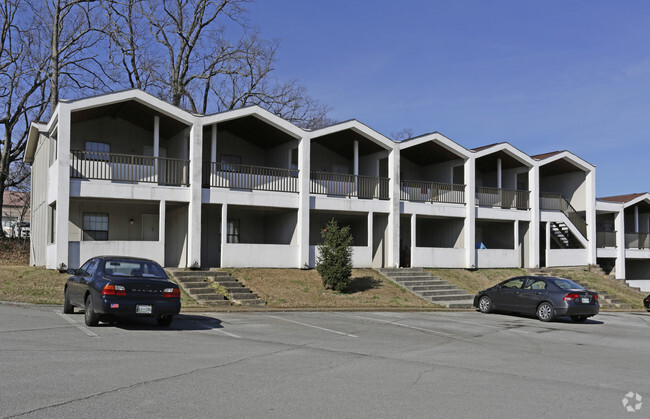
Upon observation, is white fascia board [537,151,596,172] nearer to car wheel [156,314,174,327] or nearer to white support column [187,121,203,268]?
white support column [187,121,203,268]

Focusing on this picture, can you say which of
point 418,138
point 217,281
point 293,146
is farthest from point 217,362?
point 418,138

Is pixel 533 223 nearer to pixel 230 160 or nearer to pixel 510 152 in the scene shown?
pixel 510 152

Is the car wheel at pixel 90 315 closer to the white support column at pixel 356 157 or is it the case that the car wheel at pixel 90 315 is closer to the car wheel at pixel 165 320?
the car wheel at pixel 165 320

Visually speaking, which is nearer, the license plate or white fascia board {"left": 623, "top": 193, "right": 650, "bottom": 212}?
the license plate

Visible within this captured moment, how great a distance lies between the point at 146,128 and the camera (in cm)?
2588

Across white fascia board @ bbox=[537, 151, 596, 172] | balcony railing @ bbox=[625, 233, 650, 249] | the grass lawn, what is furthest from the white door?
balcony railing @ bbox=[625, 233, 650, 249]

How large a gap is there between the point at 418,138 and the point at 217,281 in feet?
42.0

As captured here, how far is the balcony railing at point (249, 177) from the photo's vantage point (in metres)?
24.5

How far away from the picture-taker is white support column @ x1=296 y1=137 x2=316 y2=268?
2562 centimetres

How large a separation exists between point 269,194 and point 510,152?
1448 cm

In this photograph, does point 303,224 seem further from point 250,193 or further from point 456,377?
point 456,377

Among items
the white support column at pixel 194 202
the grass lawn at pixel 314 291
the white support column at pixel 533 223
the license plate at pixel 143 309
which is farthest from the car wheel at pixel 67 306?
the white support column at pixel 533 223

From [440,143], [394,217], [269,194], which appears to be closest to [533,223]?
[440,143]

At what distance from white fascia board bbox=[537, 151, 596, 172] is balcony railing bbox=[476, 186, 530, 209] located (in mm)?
2077
